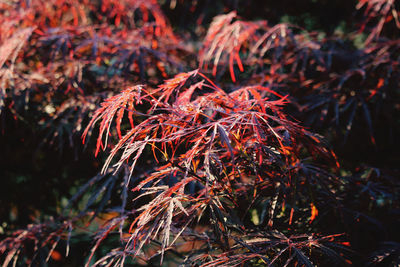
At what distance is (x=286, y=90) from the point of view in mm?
1532

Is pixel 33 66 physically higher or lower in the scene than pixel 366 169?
higher

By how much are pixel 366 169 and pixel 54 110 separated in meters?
1.53

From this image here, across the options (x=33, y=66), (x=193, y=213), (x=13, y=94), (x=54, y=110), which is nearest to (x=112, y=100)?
(x=193, y=213)

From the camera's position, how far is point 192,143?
996 mm

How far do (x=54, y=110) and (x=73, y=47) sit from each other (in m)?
0.34

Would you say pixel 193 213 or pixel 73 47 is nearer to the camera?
pixel 193 213

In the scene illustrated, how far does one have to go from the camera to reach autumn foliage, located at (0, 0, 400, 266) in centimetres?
90

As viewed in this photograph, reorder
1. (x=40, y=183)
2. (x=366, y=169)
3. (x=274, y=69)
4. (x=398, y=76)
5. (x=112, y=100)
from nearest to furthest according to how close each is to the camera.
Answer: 1. (x=112, y=100)
2. (x=366, y=169)
3. (x=398, y=76)
4. (x=274, y=69)
5. (x=40, y=183)

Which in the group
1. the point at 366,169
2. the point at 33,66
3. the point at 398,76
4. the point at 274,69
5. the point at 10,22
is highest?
the point at 10,22

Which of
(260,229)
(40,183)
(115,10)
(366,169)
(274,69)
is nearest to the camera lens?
(260,229)

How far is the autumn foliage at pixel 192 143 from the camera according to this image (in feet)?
2.97

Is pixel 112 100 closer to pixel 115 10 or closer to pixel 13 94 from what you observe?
pixel 13 94

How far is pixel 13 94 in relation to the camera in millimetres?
1341

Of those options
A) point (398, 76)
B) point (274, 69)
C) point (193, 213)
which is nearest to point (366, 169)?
point (398, 76)
